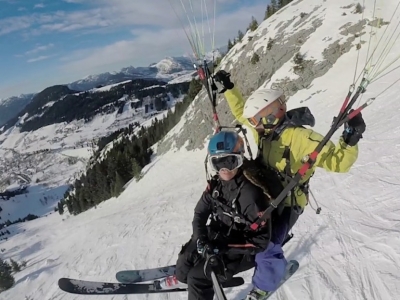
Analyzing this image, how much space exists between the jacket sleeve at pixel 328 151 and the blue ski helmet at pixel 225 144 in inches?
33.2

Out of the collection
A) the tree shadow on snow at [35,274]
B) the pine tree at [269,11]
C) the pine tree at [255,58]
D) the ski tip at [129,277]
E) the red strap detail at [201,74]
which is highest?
the pine tree at [269,11]

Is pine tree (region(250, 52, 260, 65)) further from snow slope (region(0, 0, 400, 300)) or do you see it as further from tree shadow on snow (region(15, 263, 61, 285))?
tree shadow on snow (region(15, 263, 61, 285))

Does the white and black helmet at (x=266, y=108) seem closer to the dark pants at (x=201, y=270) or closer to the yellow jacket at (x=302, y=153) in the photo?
the yellow jacket at (x=302, y=153)

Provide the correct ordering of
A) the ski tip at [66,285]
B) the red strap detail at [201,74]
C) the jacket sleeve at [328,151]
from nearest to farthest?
the jacket sleeve at [328,151]
the red strap detail at [201,74]
the ski tip at [66,285]

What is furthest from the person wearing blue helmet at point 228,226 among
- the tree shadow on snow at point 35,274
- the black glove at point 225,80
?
the tree shadow on snow at point 35,274

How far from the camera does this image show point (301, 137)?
15.6ft

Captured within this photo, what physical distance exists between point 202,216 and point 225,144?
120cm

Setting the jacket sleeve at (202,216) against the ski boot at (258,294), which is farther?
the ski boot at (258,294)

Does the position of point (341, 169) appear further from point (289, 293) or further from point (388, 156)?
point (388, 156)

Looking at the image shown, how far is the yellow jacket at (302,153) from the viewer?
4230 mm

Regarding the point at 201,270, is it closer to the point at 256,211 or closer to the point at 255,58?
the point at 256,211

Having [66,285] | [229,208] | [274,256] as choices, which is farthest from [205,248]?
[66,285]

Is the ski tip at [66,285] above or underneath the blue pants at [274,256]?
underneath

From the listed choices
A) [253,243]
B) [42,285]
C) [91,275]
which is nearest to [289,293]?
[253,243]
